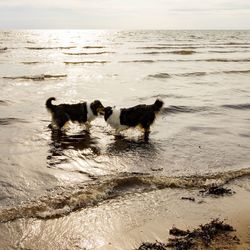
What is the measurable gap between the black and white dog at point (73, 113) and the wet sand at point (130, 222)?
4.71 meters

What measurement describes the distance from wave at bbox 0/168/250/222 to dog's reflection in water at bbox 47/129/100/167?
1.53 meters

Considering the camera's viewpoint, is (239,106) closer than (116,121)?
No

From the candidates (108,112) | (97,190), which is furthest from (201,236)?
(108,112)

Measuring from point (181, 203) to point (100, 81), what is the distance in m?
15.0

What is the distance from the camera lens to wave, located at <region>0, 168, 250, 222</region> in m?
6.86

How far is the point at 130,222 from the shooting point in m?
6.52

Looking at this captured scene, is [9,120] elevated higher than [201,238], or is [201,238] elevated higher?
[201,238]

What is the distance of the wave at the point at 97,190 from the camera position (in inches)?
270

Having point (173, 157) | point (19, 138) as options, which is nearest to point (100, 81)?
point (19, 138)

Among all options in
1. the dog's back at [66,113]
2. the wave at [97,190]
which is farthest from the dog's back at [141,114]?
the wave at [97,190]

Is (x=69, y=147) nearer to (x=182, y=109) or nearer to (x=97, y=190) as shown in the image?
(x=97, y=190)

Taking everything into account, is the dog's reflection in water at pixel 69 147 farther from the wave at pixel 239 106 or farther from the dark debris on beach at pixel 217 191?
the wave at pixel 239 106

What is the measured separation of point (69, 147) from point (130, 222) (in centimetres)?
431

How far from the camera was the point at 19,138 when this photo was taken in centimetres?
1115
